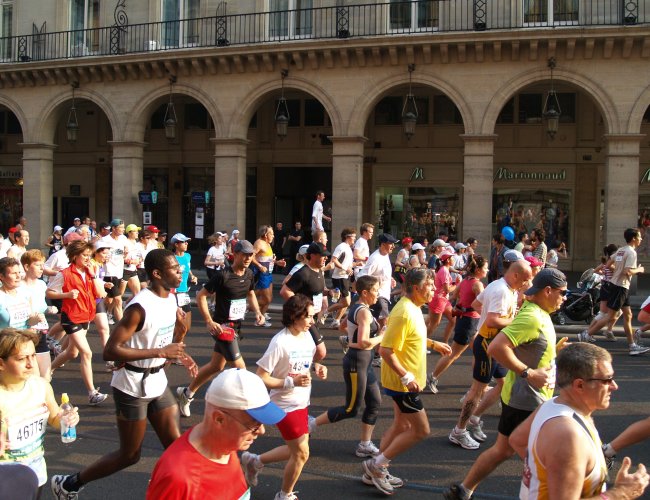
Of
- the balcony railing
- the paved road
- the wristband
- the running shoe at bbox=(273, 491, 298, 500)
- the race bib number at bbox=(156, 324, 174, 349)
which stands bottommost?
the paved road

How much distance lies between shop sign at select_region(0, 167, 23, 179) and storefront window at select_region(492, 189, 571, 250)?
19.8 m

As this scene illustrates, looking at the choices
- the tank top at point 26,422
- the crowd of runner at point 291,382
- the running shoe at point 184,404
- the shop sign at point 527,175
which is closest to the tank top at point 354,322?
the crowd of runner at point 291,382

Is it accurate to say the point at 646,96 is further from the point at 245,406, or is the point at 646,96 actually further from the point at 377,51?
the point at 245,406

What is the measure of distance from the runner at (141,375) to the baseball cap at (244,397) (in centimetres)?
212

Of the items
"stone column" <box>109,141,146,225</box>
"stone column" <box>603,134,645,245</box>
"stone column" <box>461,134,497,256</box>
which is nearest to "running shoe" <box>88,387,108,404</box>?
"stone column" <box>461,134,497,256</box>

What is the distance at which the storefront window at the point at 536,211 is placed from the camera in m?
23.7

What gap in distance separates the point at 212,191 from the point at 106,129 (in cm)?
535

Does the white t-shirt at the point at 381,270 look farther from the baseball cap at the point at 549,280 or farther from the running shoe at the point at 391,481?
the baseball cap at the point at 549,280

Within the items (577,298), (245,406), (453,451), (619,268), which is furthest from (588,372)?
(577,298)

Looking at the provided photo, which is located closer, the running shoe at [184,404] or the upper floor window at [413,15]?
the running shoe at [184,404]

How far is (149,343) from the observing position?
5148mm

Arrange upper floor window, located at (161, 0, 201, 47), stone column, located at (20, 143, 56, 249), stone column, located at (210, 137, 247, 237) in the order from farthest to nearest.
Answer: stone column, located at (20, 143, 56, 249), upper floor window, located at (161, 0, 201, 47), stone column, located at (210, 137, 247, 237)

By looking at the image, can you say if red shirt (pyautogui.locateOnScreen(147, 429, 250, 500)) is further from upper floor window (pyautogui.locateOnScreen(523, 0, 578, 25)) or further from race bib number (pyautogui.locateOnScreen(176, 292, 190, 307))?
upper floor window (pyautogui.locateOnScreen(523, 0, 578, 25))

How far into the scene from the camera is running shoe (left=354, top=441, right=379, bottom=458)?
6203 mm
